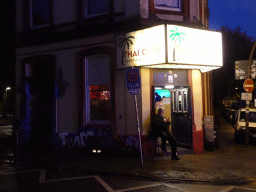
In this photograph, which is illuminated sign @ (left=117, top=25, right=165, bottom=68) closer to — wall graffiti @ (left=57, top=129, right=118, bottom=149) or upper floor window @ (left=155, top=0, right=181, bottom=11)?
upper floor window @ (left=155, top=0, right=181, bottom=11)

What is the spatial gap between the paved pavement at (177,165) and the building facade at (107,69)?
81 centimetres

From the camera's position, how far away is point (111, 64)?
40.0 ft

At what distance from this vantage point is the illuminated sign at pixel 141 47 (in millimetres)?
10250

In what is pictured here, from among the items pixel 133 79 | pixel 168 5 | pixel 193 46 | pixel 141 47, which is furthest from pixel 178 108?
pixel 168 5

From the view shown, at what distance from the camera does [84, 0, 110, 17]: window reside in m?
12.7

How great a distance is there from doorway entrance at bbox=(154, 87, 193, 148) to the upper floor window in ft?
10.2

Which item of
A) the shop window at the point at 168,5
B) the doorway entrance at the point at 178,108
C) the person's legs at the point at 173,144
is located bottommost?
the person's legs at the point at 173,144

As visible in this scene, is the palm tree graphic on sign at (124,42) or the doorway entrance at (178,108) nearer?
the palm tree graphic on sign at (124,42)

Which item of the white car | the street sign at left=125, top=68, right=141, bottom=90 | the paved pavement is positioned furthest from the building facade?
the white car

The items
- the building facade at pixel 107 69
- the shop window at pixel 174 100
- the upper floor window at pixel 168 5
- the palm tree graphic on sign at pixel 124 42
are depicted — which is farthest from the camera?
the shop window at pixel 174 100

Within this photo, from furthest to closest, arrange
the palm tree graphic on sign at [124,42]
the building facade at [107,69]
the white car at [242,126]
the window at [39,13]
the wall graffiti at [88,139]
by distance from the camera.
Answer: the white car at [242,126]
the window at [39,13]
the wall graffiti at [88,139]
the palm tree graphic on sign at [124,42]
the building facade at [107,69]

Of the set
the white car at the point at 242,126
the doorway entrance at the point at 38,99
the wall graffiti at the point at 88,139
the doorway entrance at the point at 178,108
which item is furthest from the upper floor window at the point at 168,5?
the white car at the point at 242,126

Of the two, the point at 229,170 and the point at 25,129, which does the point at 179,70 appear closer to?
the point at 229,170

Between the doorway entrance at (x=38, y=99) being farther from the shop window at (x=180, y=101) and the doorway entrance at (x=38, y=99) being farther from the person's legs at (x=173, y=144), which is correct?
the person's legs at (x=173, y=144)
